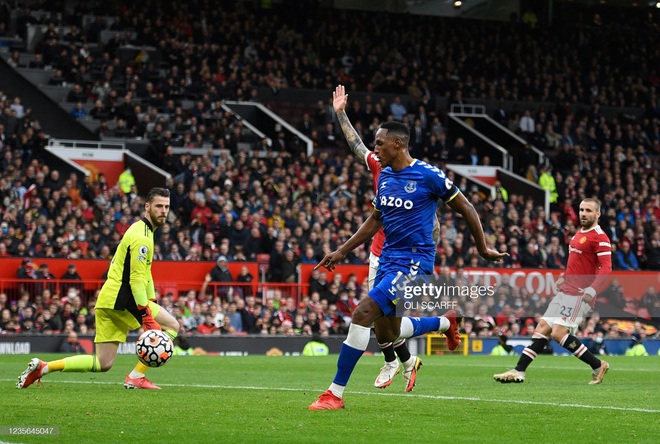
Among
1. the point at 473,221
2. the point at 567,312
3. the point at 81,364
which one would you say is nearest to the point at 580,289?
the point at 567,312

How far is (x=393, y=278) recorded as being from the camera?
33.1 feet

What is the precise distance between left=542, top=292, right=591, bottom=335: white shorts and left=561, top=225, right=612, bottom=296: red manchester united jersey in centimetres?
11

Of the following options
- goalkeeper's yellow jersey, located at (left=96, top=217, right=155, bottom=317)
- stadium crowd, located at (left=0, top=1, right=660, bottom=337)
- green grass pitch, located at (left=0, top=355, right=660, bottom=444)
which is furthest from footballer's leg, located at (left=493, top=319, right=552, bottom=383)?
stadium crowd, located at (left=0, top=1, right=660, bottom=337)

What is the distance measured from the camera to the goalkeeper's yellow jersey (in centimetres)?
1233

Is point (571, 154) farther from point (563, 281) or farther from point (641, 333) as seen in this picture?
point (563, 281)

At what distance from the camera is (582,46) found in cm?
4797

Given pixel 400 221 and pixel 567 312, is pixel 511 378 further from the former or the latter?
pixel 400 221

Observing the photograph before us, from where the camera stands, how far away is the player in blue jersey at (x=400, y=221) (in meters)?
9.98

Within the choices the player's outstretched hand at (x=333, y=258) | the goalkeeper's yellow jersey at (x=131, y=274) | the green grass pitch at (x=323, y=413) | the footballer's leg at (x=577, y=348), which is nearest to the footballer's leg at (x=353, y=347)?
the green grass pitch at (x=323, y=413)

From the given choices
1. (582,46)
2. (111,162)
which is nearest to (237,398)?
(111,162)

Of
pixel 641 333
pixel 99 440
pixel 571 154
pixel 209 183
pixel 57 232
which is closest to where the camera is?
pixel 99 440

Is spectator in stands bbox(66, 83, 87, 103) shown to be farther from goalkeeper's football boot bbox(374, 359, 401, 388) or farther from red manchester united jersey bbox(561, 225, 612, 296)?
goalkeeper's football boot bbox(374, 359, 401, 388)

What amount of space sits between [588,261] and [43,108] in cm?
2297

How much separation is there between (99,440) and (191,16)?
33432 millimetres
